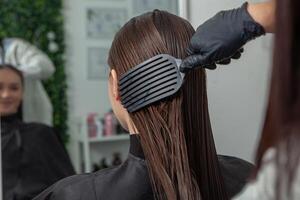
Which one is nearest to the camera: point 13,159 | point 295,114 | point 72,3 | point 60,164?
point 295,114

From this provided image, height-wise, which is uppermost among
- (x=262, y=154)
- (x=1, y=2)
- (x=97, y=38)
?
(x=1, y=2)

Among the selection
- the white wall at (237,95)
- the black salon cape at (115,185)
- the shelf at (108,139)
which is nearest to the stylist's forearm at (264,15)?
the black salon cape at (115,185)

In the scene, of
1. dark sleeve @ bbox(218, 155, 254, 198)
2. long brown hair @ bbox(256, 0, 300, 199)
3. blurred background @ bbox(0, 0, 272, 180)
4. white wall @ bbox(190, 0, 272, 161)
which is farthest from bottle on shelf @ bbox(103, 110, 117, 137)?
long brown hair @ bbox(256, 0, 300, 199)

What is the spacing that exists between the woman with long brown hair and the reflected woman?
449mm

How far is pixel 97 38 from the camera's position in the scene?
1.88 m

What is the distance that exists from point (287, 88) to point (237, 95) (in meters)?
0.87

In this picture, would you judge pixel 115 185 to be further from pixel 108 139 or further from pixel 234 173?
pixel 108 139

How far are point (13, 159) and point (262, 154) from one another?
112 centimetres

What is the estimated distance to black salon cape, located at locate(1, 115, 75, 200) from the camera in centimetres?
145

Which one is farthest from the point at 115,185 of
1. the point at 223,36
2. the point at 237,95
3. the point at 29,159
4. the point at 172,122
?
the point at 29,159

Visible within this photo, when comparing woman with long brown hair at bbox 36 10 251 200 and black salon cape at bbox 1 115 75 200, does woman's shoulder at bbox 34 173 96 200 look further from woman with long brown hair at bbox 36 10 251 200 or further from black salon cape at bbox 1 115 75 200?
black salon cape at bbox 1 115 75 200

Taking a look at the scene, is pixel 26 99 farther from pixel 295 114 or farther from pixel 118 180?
pixel 295 114

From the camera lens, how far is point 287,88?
1.61 feet

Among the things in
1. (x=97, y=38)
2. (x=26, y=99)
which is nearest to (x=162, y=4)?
(x=97, y=38)
